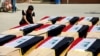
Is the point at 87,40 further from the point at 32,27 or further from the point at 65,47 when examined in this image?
the point at 32,27

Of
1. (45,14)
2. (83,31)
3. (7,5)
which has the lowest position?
(45,14)

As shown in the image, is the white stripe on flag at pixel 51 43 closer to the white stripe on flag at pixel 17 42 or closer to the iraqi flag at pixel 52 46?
the iraqi flag at pixel 52 46

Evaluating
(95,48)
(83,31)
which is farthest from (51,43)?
(83,31)

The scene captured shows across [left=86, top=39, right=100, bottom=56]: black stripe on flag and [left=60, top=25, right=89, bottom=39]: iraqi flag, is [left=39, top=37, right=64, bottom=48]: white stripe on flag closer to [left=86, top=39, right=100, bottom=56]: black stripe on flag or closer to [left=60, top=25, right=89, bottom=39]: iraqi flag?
[left=60, top=25, right=89, bottom=39]: iraqi flag

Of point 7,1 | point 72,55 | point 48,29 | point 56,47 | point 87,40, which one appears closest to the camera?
point 72,55

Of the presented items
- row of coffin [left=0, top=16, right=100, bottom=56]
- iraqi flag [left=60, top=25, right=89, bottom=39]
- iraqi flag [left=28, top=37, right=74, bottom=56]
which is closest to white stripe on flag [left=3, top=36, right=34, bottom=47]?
row of coffin [left=0, top=16, right=100, bottom=56]

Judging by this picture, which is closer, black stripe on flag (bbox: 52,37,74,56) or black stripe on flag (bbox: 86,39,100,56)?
black stripe on flag (bbox: 86,39,100,56)

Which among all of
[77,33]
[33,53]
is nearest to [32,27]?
[77,33]

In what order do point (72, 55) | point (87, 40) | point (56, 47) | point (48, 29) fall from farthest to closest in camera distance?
point (48, 29)
point (87, 40)
point (56, 47)
point (72, 55)

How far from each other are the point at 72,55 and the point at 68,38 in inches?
30.2

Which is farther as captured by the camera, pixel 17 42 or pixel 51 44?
pixel 17 42

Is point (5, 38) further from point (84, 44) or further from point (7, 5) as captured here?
point (7, 5)

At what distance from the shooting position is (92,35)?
13.1 feet

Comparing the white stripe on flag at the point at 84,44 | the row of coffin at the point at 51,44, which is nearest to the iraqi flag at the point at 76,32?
the row of coffin at the point at 51,44
